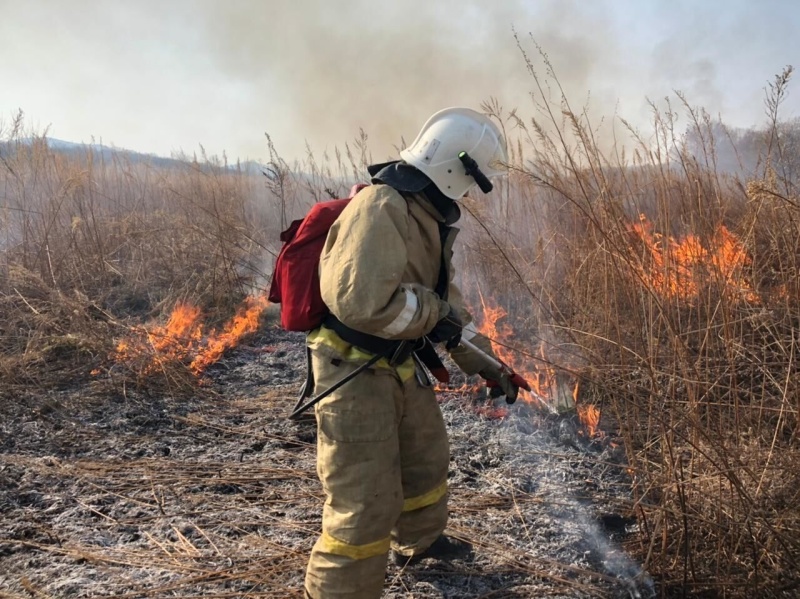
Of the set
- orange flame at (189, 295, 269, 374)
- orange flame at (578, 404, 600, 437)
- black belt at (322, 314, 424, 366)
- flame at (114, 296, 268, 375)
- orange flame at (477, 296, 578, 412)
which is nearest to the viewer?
black belt at (322, 314, 424, 366)

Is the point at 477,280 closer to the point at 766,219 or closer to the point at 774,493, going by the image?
the point at 766,219

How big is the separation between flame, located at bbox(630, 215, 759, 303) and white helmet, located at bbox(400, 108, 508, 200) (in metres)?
0.65

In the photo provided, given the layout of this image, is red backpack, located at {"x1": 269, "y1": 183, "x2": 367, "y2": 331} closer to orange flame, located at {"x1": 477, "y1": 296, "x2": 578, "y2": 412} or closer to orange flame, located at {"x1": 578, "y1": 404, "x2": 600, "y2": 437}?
orange flame, located at {"x1": 477, "y1": 296, "x2": 578, "y2": 412}

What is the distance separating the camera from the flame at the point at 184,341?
4.15 metres

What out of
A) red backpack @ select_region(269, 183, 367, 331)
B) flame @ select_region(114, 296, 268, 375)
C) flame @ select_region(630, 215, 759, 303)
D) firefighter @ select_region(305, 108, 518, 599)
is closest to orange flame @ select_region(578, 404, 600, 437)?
flame @ select_region(630, 215, 759, 303)

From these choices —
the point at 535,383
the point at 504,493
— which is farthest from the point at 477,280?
the point at 504,493

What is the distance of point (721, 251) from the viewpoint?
218 cm

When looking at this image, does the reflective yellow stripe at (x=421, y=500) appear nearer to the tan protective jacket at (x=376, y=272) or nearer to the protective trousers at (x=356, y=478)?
the protective trousers at (x=356, y=478)

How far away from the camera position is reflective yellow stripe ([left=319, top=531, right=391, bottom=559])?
172cm

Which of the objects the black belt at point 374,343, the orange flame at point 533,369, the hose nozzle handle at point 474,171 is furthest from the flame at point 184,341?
the hose nozzle handle at point 474,171

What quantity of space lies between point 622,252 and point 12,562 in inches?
109

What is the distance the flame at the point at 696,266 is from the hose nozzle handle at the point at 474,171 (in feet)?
1.98

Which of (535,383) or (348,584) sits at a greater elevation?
(535,383)

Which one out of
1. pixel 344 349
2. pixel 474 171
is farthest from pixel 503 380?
pixel 474 171
